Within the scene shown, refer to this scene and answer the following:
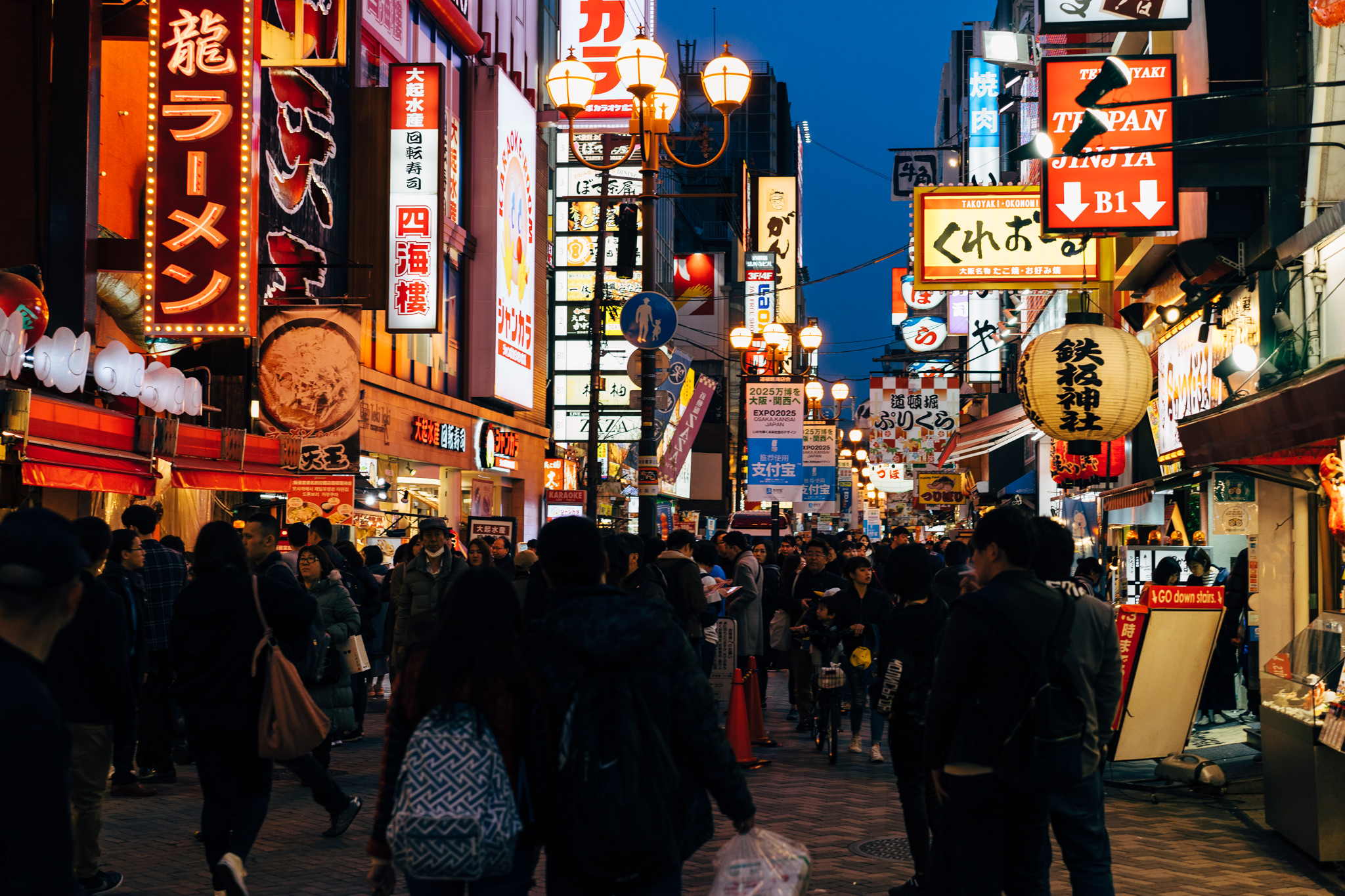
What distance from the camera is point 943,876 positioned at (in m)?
5.66

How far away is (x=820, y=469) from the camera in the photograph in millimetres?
35562

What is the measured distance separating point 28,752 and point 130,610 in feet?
20.5

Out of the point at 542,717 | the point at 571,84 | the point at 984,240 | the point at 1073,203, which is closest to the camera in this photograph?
the point at 542,717

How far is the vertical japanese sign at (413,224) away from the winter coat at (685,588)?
14.4 m

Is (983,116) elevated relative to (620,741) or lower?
elevated

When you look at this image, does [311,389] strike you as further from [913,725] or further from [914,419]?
[914,419]

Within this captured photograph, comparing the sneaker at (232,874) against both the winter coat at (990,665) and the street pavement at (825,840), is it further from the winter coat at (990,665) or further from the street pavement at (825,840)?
the winter coat at (990,665)

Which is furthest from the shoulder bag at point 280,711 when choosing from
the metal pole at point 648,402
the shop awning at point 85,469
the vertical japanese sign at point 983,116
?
the vertical japanese sign at point 983,116

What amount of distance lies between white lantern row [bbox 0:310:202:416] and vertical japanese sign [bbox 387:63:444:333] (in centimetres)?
826

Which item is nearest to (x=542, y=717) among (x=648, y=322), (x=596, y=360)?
(x=648, y=322)

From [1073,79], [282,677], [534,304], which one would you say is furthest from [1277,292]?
[534,304]

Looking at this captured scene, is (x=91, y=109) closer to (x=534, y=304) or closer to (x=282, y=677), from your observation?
(x=282, y=677)

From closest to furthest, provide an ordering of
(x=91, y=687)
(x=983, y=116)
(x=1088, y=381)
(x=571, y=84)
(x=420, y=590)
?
(x=91, y=687), (x=420, y=590), (x=1088, y=381), (x=571, y=84), (x=983, y=116)

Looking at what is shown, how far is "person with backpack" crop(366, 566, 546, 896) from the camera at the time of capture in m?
4.11
